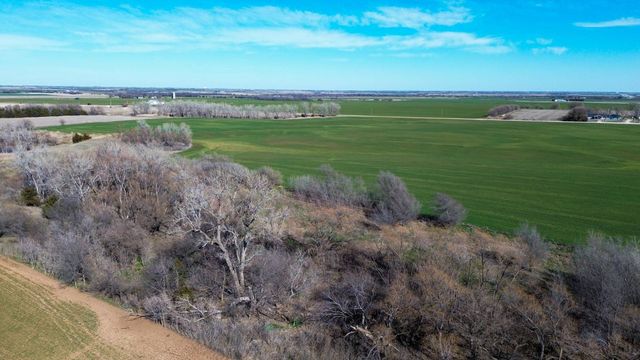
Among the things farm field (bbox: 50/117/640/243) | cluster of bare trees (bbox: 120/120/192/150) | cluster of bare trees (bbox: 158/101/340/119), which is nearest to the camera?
farm field (bbox: 50/117/640/243)

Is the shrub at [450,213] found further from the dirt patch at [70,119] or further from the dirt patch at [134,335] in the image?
the dirt patch at [70,119]

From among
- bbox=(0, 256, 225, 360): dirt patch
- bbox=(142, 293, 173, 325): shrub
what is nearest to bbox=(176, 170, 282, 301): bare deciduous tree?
bbox=(142, 293, 173, 325): shrub

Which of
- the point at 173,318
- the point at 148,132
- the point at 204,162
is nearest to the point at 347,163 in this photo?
the point at 204,162

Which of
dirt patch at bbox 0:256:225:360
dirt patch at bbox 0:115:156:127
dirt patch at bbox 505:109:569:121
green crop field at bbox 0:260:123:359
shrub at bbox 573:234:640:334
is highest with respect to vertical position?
dirt patch at bbox 505:109:569:121

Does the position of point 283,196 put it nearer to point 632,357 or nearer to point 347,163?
point 347,163

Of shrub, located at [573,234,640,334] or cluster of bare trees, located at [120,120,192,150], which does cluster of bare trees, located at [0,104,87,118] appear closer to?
cluster of bare trees, located at [120,120,192,150]
